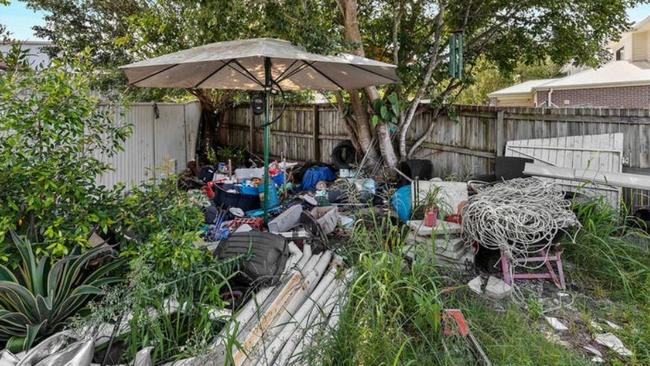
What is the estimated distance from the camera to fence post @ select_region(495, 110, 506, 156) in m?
5.81

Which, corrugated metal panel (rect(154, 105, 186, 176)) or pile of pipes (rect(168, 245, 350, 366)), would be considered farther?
corrugated metal panel (rect(154, 105, 186, 176))

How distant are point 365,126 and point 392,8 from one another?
1.88 metres

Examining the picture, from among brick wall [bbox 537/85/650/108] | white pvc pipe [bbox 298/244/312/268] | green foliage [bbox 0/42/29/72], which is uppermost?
brick wall [bbox 537/85/650/108]

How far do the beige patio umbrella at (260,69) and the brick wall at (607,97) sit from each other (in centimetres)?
1113

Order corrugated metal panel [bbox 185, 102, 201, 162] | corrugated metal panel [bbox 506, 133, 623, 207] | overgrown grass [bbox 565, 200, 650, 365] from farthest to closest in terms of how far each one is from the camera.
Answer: corrugated metal panel [bbox 185, 102, 201, 162] → corrugated metal panel [bbox 506, 133, 623, 207] → overgrown grass [bbox 565, 200, 650, 365]

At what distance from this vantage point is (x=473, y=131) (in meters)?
6.35

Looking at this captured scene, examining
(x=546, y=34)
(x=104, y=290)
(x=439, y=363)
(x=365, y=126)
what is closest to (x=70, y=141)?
(x=104, y=290)

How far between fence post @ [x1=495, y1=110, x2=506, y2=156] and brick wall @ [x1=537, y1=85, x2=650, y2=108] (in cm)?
929

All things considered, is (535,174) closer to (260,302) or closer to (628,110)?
(628,110)

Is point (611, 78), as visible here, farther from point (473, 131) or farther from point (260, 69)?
point (260, 69)

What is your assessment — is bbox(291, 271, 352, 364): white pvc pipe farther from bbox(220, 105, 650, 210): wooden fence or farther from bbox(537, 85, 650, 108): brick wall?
bbox(537, 85, 650, 108): brick wall

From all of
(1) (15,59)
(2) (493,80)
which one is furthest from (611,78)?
(1) (15,59)

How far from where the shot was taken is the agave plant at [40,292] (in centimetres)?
215

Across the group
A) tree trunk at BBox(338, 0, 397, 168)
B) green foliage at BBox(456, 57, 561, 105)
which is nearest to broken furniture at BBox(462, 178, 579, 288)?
tree trunk at BBox(338, 0, 397, 168)
